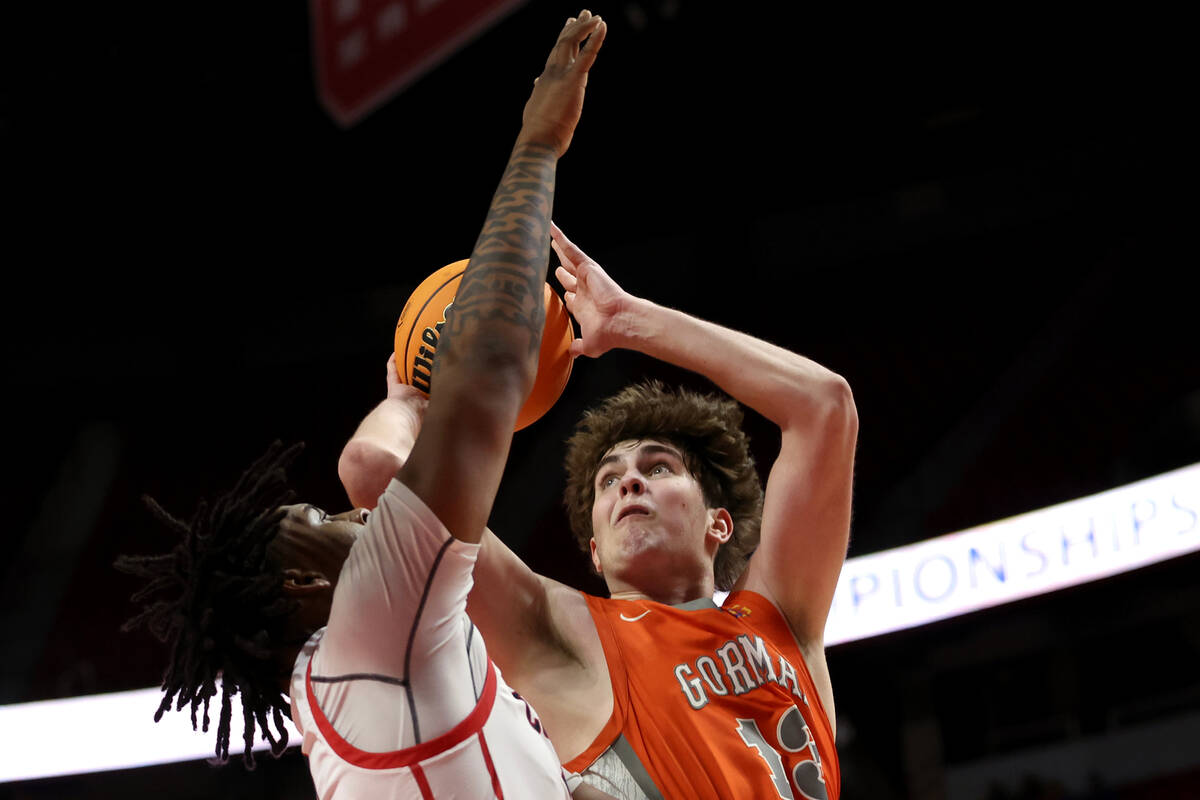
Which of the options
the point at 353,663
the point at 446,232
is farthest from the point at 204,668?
the point at 446,232

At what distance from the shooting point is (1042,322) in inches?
337

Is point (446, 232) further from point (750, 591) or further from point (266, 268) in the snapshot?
point (750, 591)

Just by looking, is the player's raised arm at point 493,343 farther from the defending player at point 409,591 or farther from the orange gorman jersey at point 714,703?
the orange gorman jersey at point 714,703

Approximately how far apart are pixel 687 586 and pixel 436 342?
784 millimetres

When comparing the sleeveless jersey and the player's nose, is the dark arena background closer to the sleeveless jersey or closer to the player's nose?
the player's nose

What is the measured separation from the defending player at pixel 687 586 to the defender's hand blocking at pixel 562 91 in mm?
669

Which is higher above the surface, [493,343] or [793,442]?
[793,442]

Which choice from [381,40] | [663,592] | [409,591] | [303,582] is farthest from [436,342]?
[381,40]

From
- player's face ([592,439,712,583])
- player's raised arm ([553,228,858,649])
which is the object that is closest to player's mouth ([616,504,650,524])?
player's face ([592,439,712,583])

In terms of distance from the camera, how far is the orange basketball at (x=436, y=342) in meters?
2.29

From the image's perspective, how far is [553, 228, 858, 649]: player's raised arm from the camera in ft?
8.15

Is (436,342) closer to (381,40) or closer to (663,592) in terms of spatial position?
(663,592)

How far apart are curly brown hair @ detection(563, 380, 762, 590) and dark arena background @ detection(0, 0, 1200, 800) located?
4.71 meters

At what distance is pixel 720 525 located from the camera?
2.70m
